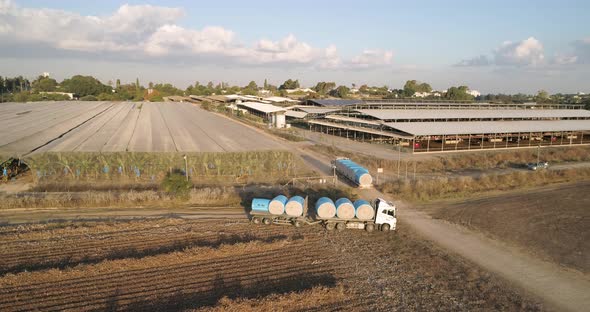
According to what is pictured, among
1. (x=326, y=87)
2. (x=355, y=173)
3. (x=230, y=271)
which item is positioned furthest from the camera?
(x=326, y=87)

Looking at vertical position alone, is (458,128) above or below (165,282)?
above

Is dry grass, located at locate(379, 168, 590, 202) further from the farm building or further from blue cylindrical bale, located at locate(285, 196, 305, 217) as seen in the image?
the farm building

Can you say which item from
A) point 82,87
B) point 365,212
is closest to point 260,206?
point 365,212

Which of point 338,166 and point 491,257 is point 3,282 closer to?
point 491,257

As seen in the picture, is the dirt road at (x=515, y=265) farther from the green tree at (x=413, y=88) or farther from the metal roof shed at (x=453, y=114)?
the green tree at (x=413, y=88)

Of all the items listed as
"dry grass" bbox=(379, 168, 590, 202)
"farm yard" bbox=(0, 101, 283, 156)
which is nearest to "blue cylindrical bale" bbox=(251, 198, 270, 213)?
"dry grass" bbox=(379, 168, 590, 202)

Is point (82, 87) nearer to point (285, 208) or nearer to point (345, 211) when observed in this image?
point (285, 208)

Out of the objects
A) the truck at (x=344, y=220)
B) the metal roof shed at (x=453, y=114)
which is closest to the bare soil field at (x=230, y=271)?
the truck at (x=344, y=220)
